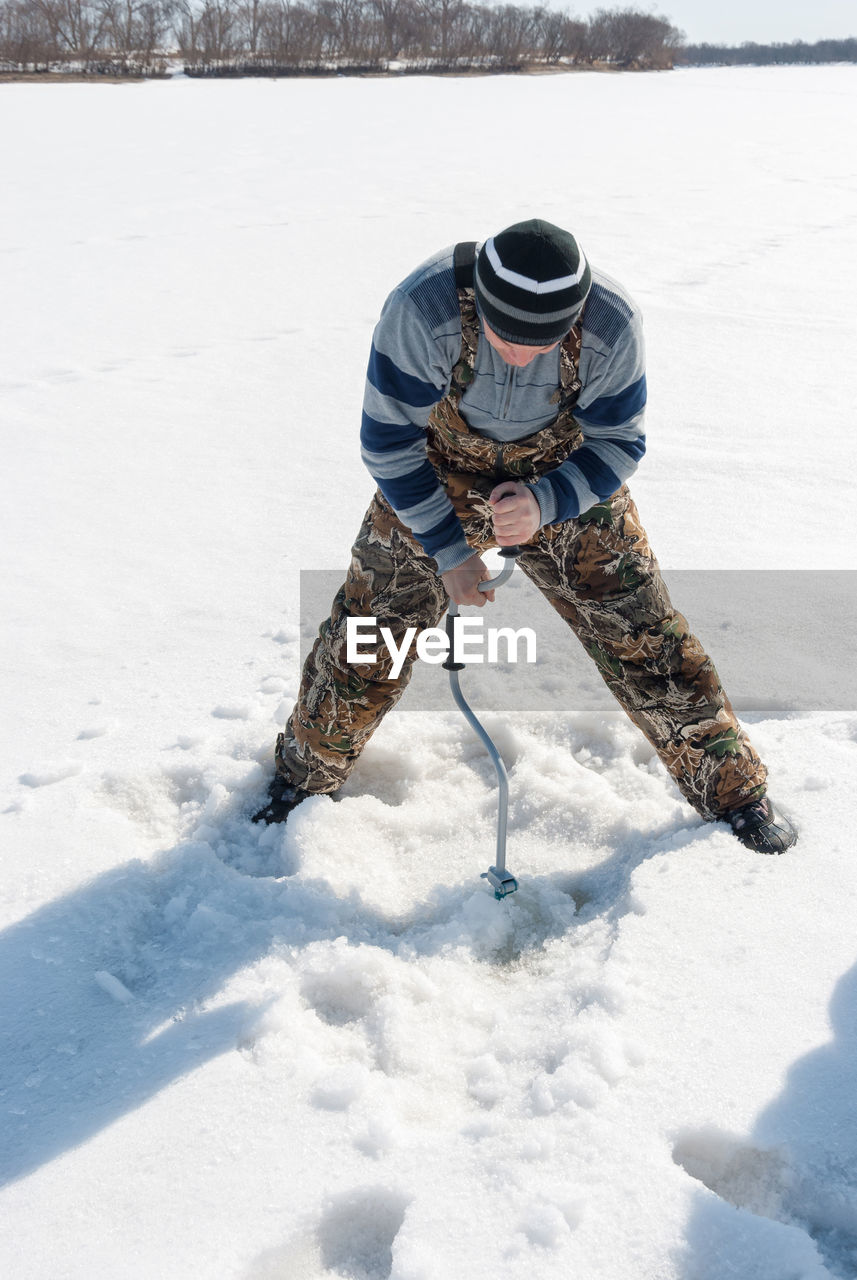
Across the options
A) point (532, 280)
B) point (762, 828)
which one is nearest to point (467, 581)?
point (532, 280)

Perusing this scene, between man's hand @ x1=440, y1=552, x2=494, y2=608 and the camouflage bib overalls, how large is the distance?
0.10m

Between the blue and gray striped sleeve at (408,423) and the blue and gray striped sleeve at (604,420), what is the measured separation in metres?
0.20

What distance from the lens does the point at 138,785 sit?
2.41 m

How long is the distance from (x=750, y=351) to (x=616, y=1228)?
16.6 feet

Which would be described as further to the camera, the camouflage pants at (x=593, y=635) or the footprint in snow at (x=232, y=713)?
the footprint in snow at (x=232, y=713)

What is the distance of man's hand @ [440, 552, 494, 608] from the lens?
76.5 inches

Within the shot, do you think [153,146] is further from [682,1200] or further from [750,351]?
[682,1200]

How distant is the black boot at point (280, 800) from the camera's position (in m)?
2.30

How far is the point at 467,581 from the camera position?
1.95m

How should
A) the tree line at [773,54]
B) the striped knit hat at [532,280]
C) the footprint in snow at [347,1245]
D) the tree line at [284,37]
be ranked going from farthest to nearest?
the tree line at [773,54]
the tree line at [284,37]
the striped knit hat at [532,280]
the footprint in snow at [347,1245]

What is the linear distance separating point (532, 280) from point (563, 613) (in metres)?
0.79

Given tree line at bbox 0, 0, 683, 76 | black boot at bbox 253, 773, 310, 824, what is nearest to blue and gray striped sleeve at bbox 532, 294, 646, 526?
black boot at bbox 253, 773, 310, 824

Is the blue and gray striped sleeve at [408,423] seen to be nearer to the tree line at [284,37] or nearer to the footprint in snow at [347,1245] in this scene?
the footprint in snow at [347,1245]

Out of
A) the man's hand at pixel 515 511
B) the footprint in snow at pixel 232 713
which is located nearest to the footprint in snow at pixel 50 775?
the footprint in snow at pixel 232 713
